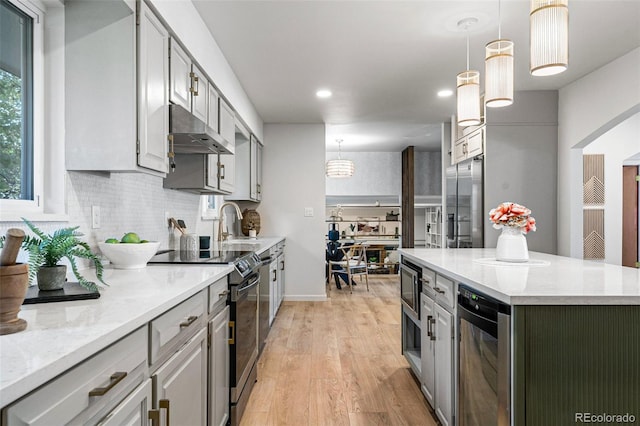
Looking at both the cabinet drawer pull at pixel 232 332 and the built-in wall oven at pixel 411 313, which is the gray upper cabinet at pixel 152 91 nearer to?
the cabinet drawer pull at pixel 232 332

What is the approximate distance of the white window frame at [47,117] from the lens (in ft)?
5.72

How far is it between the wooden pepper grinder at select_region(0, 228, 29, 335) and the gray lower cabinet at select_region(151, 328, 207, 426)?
45cm

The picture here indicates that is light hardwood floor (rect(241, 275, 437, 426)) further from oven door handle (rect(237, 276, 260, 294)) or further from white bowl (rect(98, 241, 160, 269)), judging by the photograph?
white bowl (rect(98, 241, 160, 269))

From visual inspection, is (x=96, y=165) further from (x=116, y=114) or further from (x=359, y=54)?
(x=359, y=54)

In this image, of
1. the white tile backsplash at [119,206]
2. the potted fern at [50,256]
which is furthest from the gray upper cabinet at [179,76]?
the potted fern at [50,256]

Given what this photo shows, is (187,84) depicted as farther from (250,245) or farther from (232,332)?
(250,245)

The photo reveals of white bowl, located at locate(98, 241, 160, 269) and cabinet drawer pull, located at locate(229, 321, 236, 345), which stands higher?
white bowl, located at locate(98, 241, 160, 269)

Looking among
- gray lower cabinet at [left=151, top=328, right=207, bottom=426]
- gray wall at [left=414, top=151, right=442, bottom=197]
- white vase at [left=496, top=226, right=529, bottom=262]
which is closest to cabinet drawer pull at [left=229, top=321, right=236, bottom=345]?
gray lower cabinet at [left=151, top=328, right=207, bottom=426]

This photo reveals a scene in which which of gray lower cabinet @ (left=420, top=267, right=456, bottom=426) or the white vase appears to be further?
the white vase

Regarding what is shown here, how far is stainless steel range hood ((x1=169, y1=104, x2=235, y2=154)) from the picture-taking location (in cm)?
224

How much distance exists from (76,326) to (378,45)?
9.53ft

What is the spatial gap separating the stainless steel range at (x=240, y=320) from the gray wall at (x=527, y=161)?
2.93 metres

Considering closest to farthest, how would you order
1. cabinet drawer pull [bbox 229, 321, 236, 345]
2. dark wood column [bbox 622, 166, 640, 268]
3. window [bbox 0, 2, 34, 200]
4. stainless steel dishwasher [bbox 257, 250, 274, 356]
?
window [bbox 0, 2, 34, 200] → cabinet drawer pull [bbox 229, 321, 236, 345] → stainless steel dishwasher [bbox 257, 250, 274, 356] → dark wood column [bbox 622, 166, 640, 268]

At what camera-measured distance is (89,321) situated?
1010 mm
